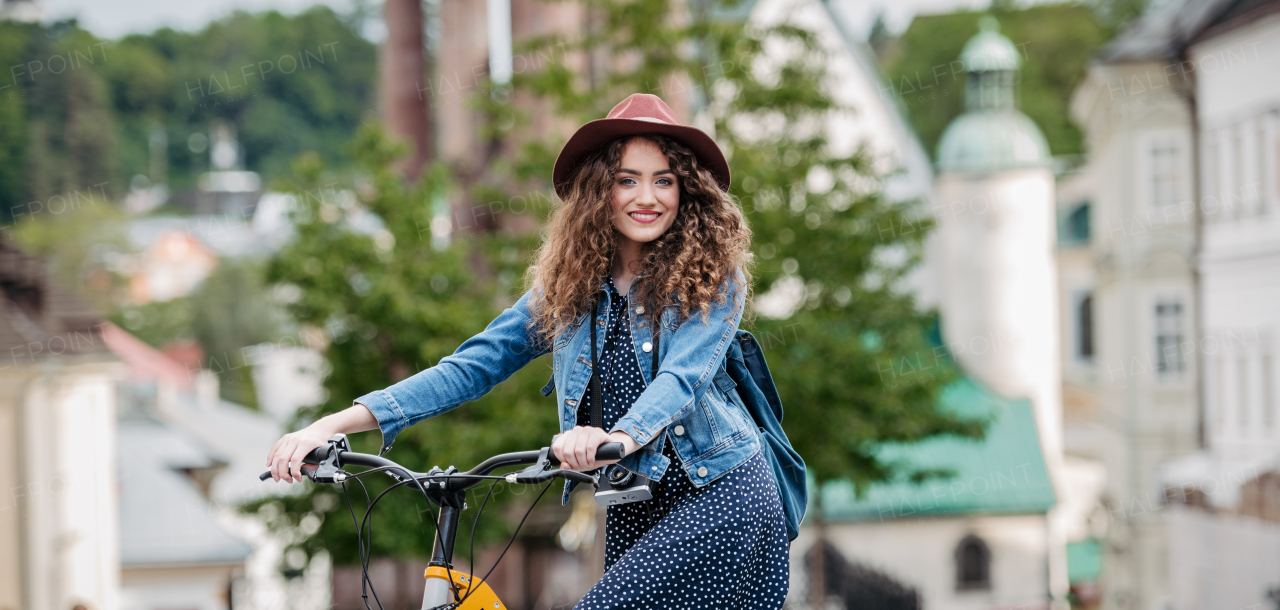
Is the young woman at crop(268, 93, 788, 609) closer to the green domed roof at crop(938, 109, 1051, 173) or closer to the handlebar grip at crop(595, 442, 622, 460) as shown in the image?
the handlebar grip at crop(595, 442, 622, 460)

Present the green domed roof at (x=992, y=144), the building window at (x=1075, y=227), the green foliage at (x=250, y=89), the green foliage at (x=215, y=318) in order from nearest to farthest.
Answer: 1. the green domed roof at (x=992, y=144)
2. the building window at (x=1075, y=227)
3. the green foliage at (x=215, y=318)
4. the green foliage at (x=250, y=89)

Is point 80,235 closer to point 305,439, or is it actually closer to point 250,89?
point 250,89

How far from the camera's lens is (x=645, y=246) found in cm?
315

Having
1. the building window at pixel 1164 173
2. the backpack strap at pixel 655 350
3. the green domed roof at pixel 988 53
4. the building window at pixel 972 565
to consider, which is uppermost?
the green domed roof at pixel 988 53

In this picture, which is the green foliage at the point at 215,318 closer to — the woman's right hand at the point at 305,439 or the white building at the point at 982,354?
the white building at the point at 982,354

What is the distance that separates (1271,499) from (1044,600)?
13765 mm

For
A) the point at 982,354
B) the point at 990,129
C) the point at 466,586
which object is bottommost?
the point at 982,354

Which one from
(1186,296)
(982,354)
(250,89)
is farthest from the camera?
(250,89)

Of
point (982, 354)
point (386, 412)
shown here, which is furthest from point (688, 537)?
point (982, 354)

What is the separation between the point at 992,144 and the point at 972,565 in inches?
400

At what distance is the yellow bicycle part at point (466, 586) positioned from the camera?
8.94 ft

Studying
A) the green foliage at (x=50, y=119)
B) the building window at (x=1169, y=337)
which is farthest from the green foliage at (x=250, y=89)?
the building window at (x=1169, y=337)

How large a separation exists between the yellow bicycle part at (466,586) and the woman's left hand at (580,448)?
378 millimetres

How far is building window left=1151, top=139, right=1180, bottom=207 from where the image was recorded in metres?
23.8
